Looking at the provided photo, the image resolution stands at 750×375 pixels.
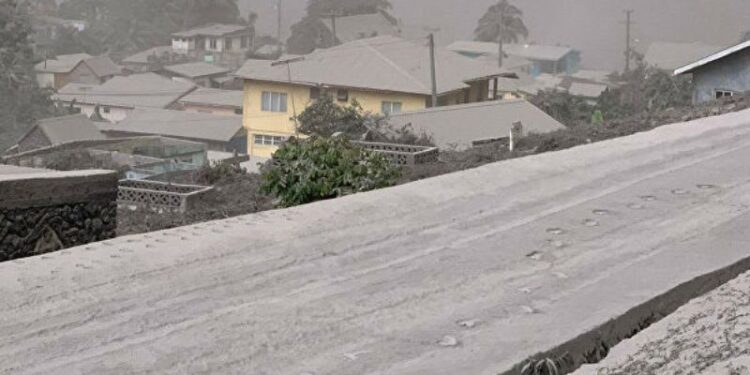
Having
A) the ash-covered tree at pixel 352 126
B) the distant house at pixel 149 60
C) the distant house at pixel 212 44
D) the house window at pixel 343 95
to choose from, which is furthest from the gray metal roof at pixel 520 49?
the ash-covered tree at pixel 352 126

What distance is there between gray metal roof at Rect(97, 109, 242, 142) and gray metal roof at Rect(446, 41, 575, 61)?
818 inches

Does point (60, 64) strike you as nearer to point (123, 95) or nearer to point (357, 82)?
point (123, 95)

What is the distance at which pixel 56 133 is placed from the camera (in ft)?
116

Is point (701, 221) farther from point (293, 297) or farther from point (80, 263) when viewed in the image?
point (80, 263)

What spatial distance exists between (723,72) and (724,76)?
78mm

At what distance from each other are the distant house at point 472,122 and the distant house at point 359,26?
3336 cm

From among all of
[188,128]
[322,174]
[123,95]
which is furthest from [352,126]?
[123,95]

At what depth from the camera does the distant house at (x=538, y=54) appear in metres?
62.4

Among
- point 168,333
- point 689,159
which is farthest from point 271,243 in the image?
point 689,159

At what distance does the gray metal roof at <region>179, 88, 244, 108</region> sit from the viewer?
47.2m

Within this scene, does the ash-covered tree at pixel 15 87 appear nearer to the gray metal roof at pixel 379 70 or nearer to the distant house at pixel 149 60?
the gray metal roof at pixel 379 70

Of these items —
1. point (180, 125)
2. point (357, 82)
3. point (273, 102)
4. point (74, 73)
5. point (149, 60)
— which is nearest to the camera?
point (357, 82)

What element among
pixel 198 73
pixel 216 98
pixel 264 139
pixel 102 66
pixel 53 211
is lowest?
pixel 264 139

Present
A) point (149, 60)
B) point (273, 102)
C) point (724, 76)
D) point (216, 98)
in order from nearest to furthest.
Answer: point (724, 76)
point (273, 102)
point (216, 98)
point (149, 60)
